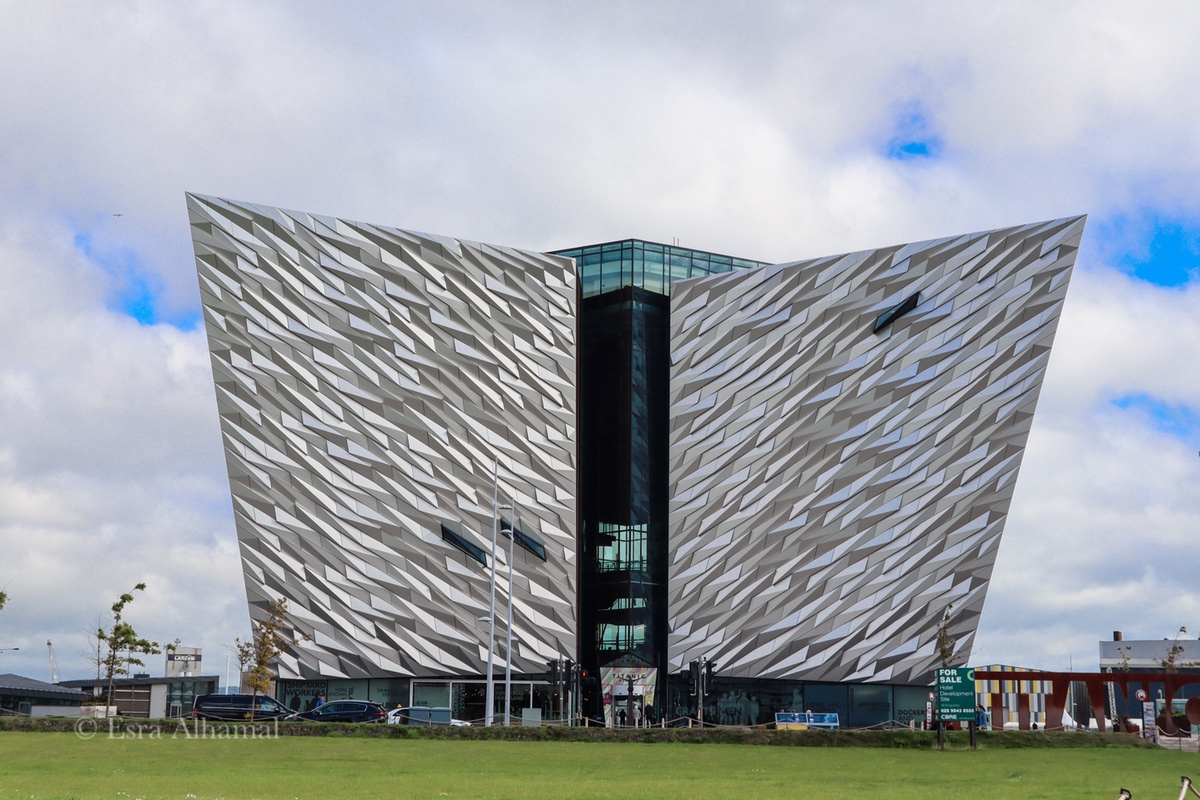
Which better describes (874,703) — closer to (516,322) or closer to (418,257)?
(516,322)

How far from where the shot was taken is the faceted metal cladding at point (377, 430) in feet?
180

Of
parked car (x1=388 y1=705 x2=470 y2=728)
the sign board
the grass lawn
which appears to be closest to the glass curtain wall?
parked car (x1=388 y1=705 x2=470 y2=728)

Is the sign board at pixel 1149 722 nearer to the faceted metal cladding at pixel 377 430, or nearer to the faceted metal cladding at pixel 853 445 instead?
the faceted metal cladding at pixel 853 445

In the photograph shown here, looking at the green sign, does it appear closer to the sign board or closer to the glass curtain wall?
the sign board

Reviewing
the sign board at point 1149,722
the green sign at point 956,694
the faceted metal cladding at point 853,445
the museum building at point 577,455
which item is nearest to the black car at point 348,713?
the museum building at point 577,455

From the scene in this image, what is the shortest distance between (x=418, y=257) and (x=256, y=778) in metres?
36.6

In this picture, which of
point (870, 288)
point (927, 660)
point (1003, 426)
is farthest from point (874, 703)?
point (870, 288)

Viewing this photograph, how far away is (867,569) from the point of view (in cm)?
5516

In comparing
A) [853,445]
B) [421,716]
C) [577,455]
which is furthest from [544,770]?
[577,455]

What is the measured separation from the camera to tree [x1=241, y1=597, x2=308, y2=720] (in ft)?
170

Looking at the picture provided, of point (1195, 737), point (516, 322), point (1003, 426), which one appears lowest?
point (1195, 737)

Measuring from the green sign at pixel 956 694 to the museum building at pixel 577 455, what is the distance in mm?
17146

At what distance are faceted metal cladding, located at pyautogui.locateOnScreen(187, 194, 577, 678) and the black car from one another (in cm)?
853

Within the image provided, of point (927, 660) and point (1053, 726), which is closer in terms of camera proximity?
point (1053, 726)
